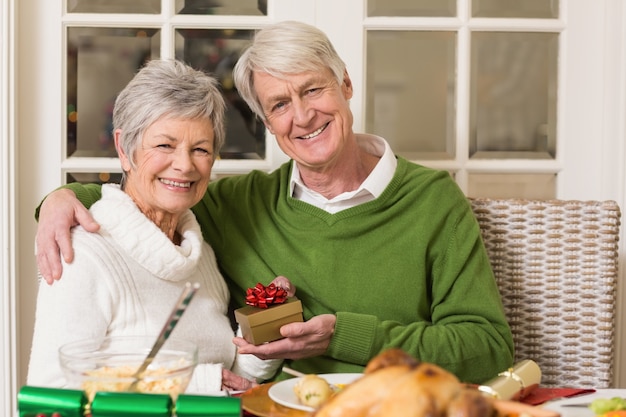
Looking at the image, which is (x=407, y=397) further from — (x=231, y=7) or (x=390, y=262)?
(x=231, y=7)

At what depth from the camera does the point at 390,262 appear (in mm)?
1810

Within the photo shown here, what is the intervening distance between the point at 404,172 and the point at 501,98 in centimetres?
63

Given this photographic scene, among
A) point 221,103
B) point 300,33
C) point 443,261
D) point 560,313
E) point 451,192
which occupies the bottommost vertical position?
point 560,313

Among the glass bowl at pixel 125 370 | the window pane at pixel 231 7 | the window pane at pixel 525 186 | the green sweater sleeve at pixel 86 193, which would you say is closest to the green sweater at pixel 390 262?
the green sweater sleeve at pixel 86 193

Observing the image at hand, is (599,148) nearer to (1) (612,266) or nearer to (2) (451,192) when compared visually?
(1) (612,266)

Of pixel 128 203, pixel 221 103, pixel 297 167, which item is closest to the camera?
pixel 128 203

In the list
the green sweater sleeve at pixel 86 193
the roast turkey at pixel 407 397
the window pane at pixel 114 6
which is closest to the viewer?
the roast turkey at pixel 407 397

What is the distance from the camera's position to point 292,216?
6.20 feet

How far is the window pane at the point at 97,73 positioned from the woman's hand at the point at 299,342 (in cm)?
103

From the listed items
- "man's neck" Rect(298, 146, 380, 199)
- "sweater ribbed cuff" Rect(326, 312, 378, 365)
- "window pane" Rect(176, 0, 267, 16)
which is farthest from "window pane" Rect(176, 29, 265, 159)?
"sweater ribbed cuff" Rect(326, 312, 378, 365)

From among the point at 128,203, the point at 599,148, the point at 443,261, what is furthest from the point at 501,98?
the point at 128,203

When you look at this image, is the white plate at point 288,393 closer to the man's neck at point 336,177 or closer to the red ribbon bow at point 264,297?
the red ribbon bow at point 264,297

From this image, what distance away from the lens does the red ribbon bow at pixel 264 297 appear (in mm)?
1468

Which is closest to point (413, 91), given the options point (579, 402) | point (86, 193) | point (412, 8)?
point (412, 8)
